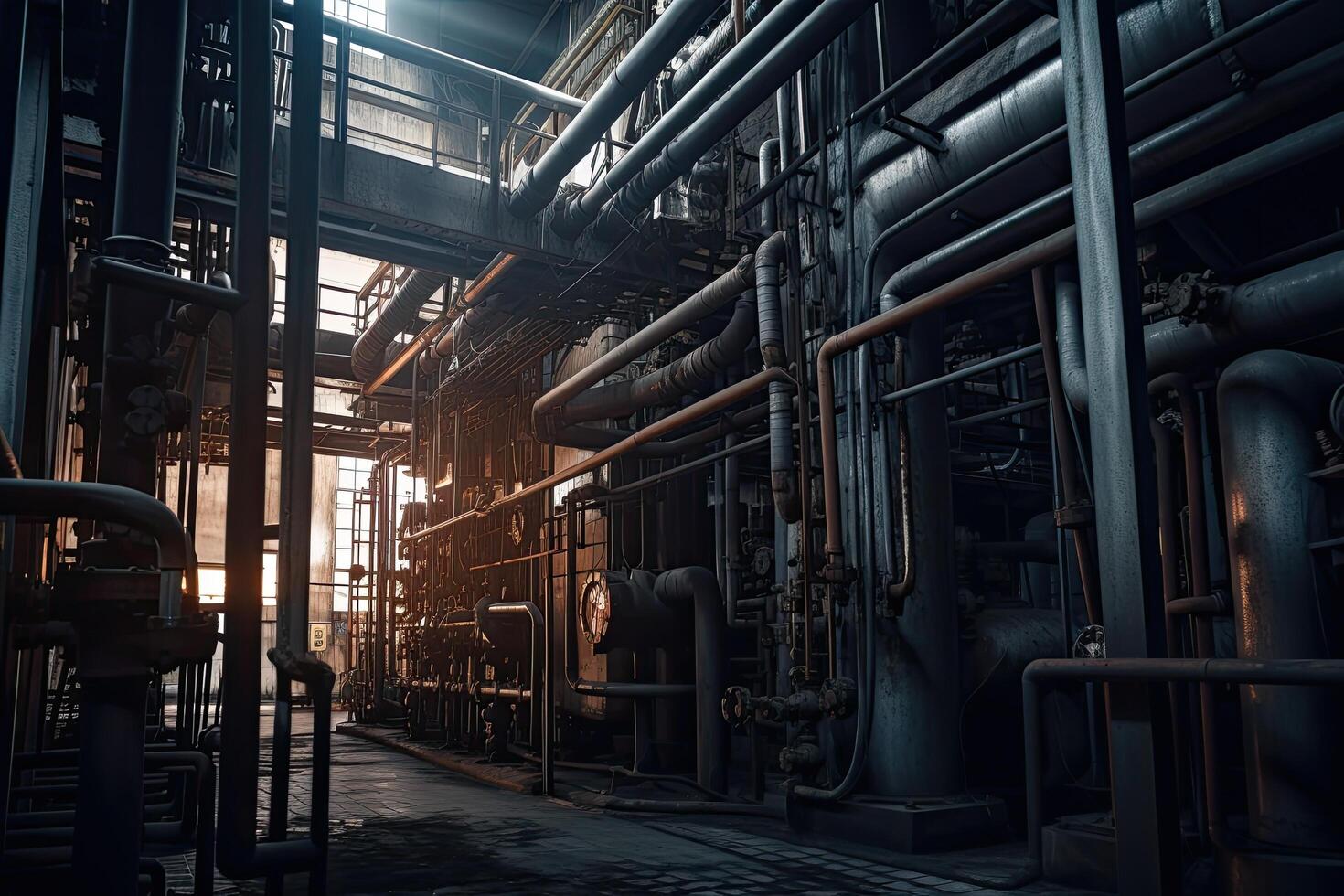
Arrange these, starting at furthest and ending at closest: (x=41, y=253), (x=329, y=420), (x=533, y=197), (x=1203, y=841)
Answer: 1. (x=329, y=420)
2. (x=533, y=197)
3. (x=1203, y=841)
4. (x=41, y=253)

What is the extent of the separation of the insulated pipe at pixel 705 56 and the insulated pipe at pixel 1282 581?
5.30 metres

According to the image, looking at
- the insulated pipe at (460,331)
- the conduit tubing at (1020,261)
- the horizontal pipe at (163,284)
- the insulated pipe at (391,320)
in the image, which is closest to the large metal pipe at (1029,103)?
the conduit tubing at (1020,261)

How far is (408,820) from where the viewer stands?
745 centimetres

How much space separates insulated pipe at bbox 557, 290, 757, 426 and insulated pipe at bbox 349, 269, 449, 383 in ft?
6.74

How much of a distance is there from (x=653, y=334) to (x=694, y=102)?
8.22ft

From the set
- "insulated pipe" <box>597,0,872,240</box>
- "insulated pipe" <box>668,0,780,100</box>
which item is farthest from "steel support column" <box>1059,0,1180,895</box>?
"insulated pipe" <box>668,0,780,100</box>

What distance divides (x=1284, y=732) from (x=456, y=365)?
11380 mm

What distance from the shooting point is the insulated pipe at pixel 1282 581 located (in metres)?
4.21

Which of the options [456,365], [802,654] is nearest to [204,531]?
[456,365]

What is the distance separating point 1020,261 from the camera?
5312 mm

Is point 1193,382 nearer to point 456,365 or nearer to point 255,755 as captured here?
point 255,755

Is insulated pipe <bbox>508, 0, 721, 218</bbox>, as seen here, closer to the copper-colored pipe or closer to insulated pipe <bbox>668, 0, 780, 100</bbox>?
insulated pipe <bbox>668, 0, 780, 100</bbox>

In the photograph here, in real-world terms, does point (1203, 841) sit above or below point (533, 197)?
below

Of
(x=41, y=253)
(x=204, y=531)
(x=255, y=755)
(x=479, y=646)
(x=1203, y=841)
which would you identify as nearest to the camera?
(x=255, y=755)
